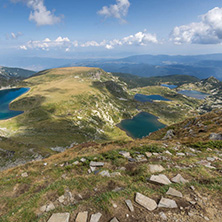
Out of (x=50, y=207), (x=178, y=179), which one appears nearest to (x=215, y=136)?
(x=178, y=179)

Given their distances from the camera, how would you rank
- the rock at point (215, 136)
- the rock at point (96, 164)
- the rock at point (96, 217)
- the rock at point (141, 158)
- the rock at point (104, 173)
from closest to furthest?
the rock at point (96, 217) < the rock at point (104, 173) < the rock at point (96, 164) < the rock at point (141, 158) < the rock at point (215, 136)

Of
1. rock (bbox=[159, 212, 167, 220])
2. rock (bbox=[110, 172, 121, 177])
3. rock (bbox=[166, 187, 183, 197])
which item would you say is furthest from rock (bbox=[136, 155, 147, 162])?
rock (bbox=[159, 212, 167, 220])

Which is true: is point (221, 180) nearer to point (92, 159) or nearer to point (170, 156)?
point (170, 156)

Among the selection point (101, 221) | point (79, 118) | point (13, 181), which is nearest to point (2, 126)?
point (79, 118)

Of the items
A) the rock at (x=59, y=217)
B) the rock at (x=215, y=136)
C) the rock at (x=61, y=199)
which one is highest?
the rock at (x=59, y=217)

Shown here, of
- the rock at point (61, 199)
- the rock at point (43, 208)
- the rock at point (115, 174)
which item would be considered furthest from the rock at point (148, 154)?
the rock at point (43, 208)

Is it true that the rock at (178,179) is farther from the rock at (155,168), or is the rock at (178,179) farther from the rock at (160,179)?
the rock at (155,168)

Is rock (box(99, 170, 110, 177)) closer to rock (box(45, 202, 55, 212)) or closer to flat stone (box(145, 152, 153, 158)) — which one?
rock (box(45, 202, 55, 212))
